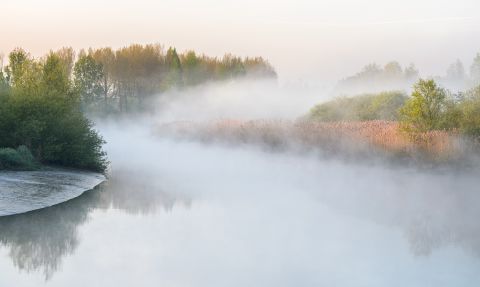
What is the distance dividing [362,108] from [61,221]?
27639 mm

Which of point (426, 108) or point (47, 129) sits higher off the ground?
point (426, 108)

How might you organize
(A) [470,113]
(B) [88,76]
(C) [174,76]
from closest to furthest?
1. (A) [470,113]
2. (B) [88,76]
3. (C) [174,76]

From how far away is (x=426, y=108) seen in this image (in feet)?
78.8

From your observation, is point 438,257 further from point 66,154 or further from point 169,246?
point 66,154

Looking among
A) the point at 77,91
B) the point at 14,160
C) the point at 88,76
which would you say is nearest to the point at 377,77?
the point at 88,76

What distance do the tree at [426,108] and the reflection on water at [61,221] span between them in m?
10.0

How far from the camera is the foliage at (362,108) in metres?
37.3

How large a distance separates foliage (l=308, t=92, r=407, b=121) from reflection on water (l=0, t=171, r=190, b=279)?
20.0 m

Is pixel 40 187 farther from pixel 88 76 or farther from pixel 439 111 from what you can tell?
pixel 88 76

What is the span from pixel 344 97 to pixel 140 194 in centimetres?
2561

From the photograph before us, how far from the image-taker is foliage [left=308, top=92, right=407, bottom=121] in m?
37.3

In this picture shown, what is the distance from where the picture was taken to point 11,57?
39844mm

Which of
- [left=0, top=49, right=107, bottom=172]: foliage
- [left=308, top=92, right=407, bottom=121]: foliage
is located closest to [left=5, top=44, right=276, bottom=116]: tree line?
[left=308, top=92, right=407, bottom=121]: foliage

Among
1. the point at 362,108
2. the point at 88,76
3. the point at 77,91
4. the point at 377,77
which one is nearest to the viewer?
the point at 77,91
